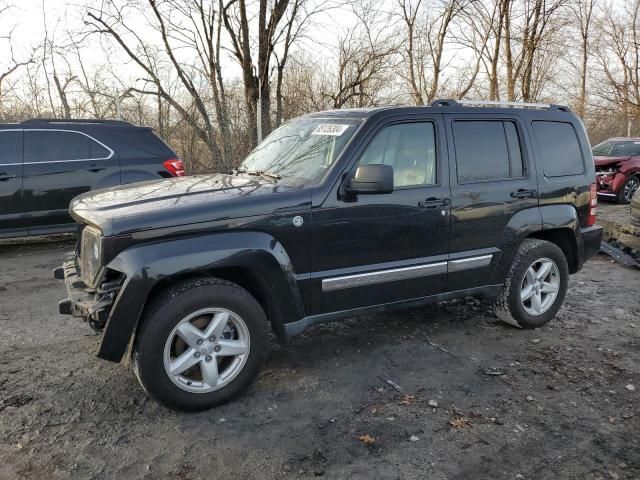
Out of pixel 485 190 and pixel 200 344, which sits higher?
pixel 485 190

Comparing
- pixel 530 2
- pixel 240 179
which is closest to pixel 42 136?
pixel 240 179

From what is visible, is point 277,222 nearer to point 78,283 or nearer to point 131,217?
point 131,217

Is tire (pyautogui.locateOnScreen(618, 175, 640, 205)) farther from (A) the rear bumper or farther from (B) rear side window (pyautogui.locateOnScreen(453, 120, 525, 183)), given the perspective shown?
(B) rear side window (pyautogui.locateOnScreen(453, 120, 525, 183))

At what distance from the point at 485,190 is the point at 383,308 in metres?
1.29

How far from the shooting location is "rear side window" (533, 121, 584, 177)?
459 cm

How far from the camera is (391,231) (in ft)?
12.3

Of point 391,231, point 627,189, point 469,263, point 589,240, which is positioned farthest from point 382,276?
point 627,189

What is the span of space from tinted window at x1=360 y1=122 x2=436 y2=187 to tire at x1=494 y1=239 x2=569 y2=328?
1.24m

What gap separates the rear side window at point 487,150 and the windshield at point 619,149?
10206 mm

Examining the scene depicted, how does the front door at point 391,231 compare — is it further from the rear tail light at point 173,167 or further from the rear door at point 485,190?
the rear tail light at point 173,167

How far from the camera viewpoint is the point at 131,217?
299 centimetres

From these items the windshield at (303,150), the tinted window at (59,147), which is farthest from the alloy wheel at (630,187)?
the tinted window at (59,147)

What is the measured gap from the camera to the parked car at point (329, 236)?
119 inches

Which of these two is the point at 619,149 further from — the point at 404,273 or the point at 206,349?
the point at 206,349
